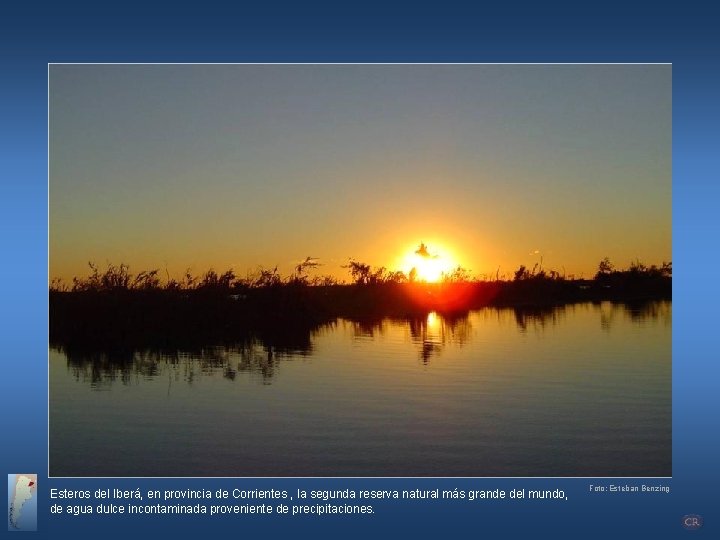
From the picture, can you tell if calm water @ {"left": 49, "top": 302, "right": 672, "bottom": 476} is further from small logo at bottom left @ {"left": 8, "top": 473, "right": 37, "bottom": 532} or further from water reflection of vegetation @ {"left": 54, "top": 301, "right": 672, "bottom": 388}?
small logo at bottom left @ {"left": 8, "top": 473, "right": 37, "bottom": 532}

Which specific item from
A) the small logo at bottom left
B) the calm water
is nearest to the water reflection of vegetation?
the calm water

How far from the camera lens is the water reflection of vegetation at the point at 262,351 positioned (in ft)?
35.1

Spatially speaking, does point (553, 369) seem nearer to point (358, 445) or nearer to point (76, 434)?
point (358, 445)

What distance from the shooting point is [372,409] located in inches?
332

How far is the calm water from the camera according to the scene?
6.97 metres

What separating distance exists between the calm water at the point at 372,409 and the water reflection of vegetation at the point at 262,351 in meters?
0.06

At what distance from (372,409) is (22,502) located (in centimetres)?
329

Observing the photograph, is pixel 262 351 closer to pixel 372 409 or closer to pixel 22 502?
pixel 372 409

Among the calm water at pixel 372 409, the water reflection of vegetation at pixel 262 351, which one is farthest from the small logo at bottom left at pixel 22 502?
the water reflection of vegetation at pixel 262 351

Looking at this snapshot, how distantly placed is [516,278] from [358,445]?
51.0 feet

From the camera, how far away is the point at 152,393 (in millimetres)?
9508

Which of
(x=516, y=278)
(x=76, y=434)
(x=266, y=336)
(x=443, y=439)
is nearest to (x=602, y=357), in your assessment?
(x=443, y=439)

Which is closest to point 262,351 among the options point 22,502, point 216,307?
point 216,307

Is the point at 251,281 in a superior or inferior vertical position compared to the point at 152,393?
superior
